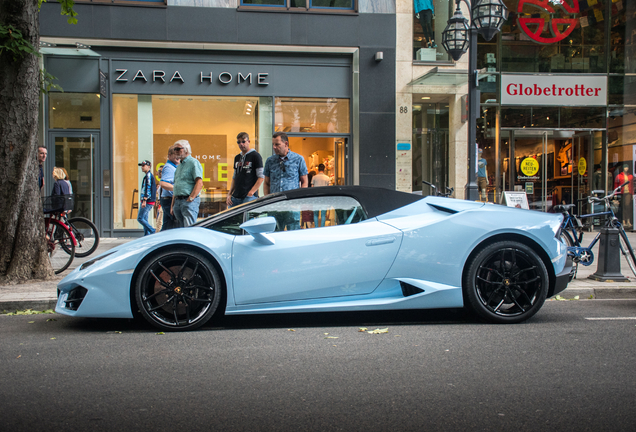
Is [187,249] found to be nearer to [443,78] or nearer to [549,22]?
[443,78]

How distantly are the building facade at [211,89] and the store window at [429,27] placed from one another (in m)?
0.85

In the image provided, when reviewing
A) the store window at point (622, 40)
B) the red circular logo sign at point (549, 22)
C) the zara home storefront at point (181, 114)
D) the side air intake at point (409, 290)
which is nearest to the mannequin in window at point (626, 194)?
the store window at point (622, 40)

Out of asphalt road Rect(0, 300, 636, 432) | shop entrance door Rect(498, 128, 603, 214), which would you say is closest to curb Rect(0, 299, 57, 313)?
asphalt road Rect(0, 300, 636, 432)

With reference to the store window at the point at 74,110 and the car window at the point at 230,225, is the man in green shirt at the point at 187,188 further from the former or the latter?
the store window at the point at 74,110

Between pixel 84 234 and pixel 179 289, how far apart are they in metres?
5.40

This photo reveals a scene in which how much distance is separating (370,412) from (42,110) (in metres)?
12.5

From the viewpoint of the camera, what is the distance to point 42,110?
12.7 metres

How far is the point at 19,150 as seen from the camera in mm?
6480

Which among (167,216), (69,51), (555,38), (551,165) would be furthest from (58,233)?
(555,38)

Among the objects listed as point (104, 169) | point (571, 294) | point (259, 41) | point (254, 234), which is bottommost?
point (571, 294)

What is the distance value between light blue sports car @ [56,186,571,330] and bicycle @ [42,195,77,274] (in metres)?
3.70

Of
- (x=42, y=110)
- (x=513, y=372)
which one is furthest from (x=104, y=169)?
(x=513, y=372)

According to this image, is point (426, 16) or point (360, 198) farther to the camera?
point (426, 16)

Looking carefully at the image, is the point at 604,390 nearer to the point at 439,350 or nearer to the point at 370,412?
the point at 439,350
